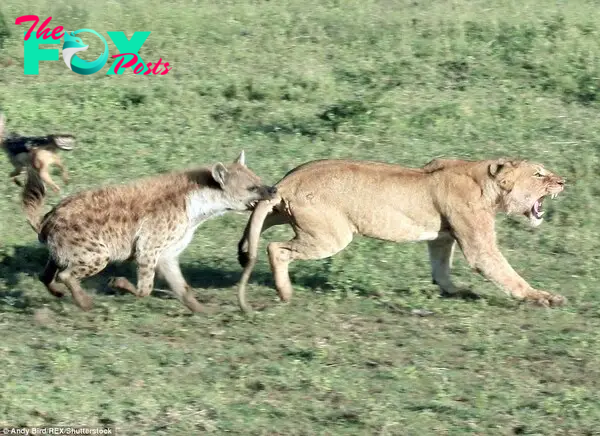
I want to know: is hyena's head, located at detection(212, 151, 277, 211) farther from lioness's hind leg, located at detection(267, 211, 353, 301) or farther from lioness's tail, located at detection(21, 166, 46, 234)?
lioness's tail, located at detection(21, 166, 46, 234)

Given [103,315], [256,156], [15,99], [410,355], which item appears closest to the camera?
[410,355]

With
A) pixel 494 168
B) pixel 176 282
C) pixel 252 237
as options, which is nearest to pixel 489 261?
pixel 494 168

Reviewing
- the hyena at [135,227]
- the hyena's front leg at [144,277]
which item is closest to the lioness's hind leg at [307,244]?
the hyena at [135,227]

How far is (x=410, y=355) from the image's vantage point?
6.84 meters

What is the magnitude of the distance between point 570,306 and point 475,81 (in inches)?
187

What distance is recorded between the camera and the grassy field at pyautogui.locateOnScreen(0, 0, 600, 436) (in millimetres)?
6086

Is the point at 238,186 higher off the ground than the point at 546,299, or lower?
higher

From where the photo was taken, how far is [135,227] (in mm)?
7578

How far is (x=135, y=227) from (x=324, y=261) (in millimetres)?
1454

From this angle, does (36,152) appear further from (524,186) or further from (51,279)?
(524,186)

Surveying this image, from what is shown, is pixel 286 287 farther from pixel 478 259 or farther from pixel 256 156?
pixel 256 156

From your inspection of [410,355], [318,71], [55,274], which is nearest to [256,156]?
[318,71]

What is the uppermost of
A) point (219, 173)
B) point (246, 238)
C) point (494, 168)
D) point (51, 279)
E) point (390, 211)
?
point (494, 168)

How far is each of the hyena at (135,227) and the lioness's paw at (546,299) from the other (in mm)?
1594
